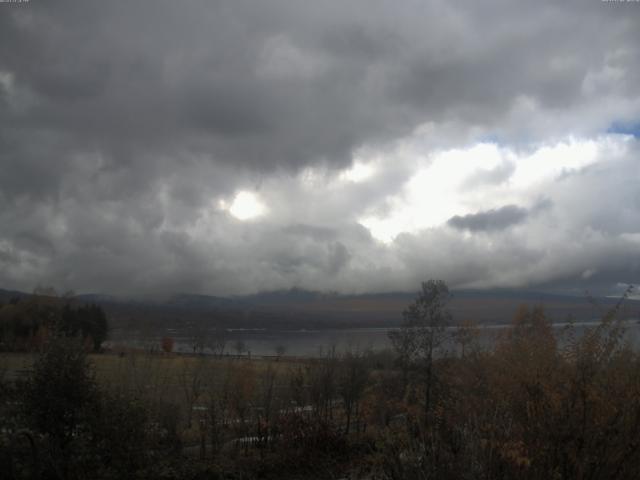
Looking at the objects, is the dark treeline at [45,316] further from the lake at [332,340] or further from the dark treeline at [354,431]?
the dark treeline at [354,431]

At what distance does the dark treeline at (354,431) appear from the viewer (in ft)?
21.3

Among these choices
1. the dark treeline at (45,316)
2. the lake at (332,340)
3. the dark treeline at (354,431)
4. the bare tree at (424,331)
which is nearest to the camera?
the dark treeline at (354,431)

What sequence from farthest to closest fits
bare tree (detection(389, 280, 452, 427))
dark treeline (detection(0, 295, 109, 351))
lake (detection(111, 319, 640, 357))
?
dark treeline (detection(0, 295, 109, 351)), bare tree (detection(389, 280, 452, 427)), lake (detection(111, 319, 640, 357))

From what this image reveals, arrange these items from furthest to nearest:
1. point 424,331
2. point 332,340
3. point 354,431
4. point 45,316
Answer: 1. point 45,316
2. point 332,340
3. point 424,331
4. point 354,431

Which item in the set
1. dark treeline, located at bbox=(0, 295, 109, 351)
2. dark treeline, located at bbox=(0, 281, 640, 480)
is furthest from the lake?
dark treeline, located at bbox=(0, 295, 109, 351)

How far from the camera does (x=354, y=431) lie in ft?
65.4

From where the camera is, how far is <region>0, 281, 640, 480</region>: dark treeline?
21.3ft

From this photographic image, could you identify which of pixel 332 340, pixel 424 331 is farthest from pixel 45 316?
pixel 424 331

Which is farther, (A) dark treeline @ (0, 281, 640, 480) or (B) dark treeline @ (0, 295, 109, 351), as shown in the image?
(B) dark treeline @ (0, 295, 109, 351)

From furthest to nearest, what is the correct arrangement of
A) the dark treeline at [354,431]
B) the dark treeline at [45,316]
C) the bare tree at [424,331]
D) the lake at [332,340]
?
the dark treeline at [45,316] < the bare tree at [424,331] < the lake at [332,340] < the dark treeline at [354,431]

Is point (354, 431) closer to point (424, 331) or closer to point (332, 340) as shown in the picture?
point (424, 331)

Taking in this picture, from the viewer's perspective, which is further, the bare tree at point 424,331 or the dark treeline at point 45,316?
the dark treeline at point 45,316

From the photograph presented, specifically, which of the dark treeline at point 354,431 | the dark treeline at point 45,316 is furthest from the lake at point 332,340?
the dark treeline at point 45,316

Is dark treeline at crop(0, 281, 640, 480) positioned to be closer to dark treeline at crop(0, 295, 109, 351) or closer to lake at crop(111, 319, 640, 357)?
lake at crop(111, 319, 640, 357)
